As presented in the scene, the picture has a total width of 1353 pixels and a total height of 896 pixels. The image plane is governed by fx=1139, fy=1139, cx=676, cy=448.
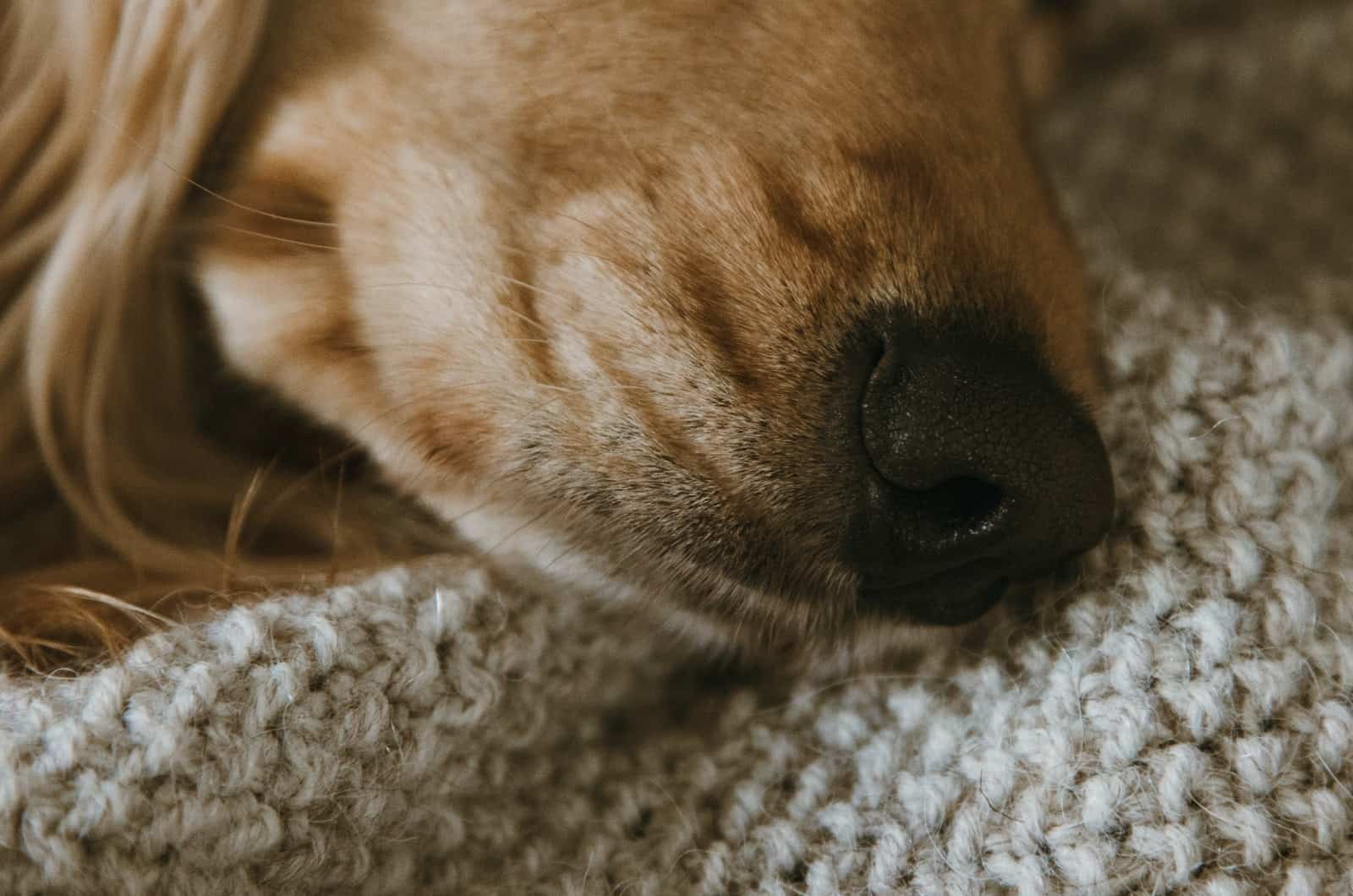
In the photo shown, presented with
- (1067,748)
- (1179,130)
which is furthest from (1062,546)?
(1179,130)

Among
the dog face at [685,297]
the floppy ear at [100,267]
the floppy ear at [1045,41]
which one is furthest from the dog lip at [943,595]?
the floppy ear at [1045,41]

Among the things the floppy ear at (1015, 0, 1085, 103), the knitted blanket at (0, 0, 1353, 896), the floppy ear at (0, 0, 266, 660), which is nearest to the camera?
the knitted blanket at (0, 0, 1353, 896)

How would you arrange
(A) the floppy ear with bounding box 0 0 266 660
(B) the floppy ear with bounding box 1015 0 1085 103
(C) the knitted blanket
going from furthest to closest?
(B) the floppy ear with bounding box 1015 0 1085 103 < (A) the floppy ear with bounding box 0 0 266 660 < (C) the knitted blanket

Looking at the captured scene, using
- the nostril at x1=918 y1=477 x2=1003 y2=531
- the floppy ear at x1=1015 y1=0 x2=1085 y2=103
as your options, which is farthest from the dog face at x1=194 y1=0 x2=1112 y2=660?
the floppy ear at x1=1015 y1=0 x2=1085 y2=103

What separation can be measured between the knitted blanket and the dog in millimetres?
55

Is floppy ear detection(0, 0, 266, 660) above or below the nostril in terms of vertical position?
above

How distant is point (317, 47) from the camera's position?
84 centimetres

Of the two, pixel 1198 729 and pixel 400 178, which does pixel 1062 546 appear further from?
pixel 400 178

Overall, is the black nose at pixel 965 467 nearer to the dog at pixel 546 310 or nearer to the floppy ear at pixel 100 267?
the dog at pixel 546 310

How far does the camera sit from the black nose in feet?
2.20

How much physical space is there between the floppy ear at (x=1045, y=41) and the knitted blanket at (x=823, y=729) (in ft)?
1.36

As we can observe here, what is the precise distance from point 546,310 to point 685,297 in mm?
95

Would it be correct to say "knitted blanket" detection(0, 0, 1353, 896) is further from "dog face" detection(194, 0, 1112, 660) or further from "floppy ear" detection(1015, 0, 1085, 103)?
"floppy ear" detection(1015, 0, 1085, 103)

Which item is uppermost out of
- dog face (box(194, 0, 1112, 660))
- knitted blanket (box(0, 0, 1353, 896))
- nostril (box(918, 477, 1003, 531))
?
dog face (box(194, 0, 1112, 660))
